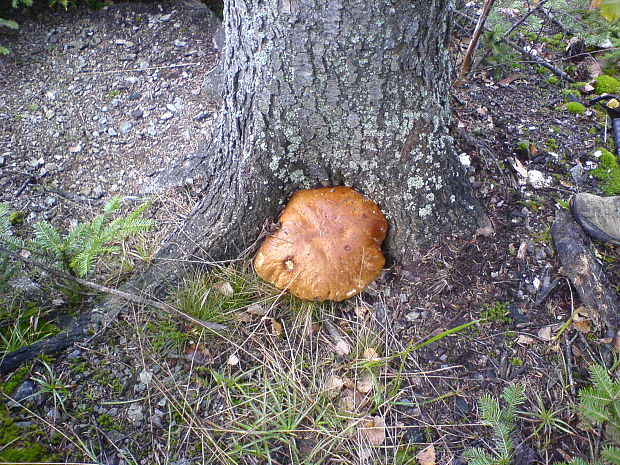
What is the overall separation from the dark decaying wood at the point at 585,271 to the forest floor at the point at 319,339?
53 millimetres

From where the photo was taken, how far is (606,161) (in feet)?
9.76

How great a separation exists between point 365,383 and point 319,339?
1.16ft

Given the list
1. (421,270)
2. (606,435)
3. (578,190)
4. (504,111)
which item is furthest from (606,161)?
(606,435)

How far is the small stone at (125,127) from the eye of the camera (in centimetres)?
345

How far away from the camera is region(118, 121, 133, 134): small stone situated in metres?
3.45

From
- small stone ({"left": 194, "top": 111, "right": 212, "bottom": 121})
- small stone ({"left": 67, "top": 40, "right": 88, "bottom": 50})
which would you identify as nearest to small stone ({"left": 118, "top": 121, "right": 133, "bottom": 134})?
small stone ({"left": 194, "top": 111, "right": 212, "bottom": 121})

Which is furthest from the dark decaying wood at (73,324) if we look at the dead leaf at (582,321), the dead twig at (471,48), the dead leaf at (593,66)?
the dead leaf at (593,66)

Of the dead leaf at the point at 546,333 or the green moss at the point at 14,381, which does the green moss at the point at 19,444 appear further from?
the dead leaf at the point at 546,333

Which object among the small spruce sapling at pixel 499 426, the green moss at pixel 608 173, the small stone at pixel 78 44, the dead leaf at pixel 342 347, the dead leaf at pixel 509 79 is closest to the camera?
the small spruce sapling at pixel 499 426

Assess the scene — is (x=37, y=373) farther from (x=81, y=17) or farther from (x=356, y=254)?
(x=81, y=17)

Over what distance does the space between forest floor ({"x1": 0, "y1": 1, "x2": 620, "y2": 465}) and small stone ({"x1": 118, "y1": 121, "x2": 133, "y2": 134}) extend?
109 mm

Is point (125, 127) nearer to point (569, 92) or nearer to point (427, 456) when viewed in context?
point (427, 456)

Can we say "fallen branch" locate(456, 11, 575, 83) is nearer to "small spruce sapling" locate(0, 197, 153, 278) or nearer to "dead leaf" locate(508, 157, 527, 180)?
"dead leaf" locate(508, 157, 527, 180)

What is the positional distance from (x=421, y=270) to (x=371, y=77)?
1130 millimetres
